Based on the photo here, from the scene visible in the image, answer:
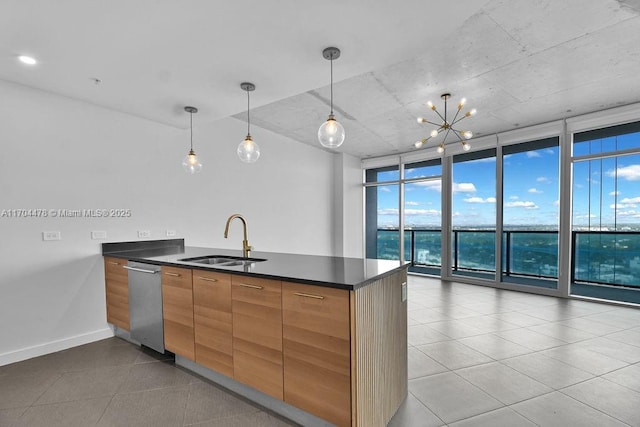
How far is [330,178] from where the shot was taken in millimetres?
6781

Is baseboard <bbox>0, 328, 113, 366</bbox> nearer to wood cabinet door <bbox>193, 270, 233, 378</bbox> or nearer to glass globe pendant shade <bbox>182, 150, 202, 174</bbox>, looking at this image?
wood cabinet door <bbox>193, 270, 233, 378</bbox>

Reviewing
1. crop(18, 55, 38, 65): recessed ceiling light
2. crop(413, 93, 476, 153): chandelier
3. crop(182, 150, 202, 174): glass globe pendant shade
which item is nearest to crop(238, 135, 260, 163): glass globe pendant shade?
crop(182, 150, 202, 174): glass globe pendant shade

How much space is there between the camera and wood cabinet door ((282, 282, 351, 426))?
1.48 m

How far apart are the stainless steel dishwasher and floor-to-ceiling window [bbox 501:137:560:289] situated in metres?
5.50

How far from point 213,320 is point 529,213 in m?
5.60

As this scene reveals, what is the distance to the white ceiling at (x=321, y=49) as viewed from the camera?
1.89 meters

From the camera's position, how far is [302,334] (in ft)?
5.37

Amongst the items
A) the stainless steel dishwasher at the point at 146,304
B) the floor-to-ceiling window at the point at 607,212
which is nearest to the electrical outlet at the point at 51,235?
the stainless steel dishwasher at the point at 146,304

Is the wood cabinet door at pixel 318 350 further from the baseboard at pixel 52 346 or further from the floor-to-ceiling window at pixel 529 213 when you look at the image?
the floor-to-ceiling window at pixel 529 213

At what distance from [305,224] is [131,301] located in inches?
142

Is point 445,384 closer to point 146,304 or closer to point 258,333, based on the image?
point 258,333

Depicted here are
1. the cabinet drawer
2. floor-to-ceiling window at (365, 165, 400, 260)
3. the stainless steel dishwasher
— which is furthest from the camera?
floor-to-ceiling window at (365, 165, 400, 260)

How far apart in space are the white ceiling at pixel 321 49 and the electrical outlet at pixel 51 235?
4.61 feet

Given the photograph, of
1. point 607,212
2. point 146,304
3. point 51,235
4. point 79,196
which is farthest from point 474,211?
point 51,235
